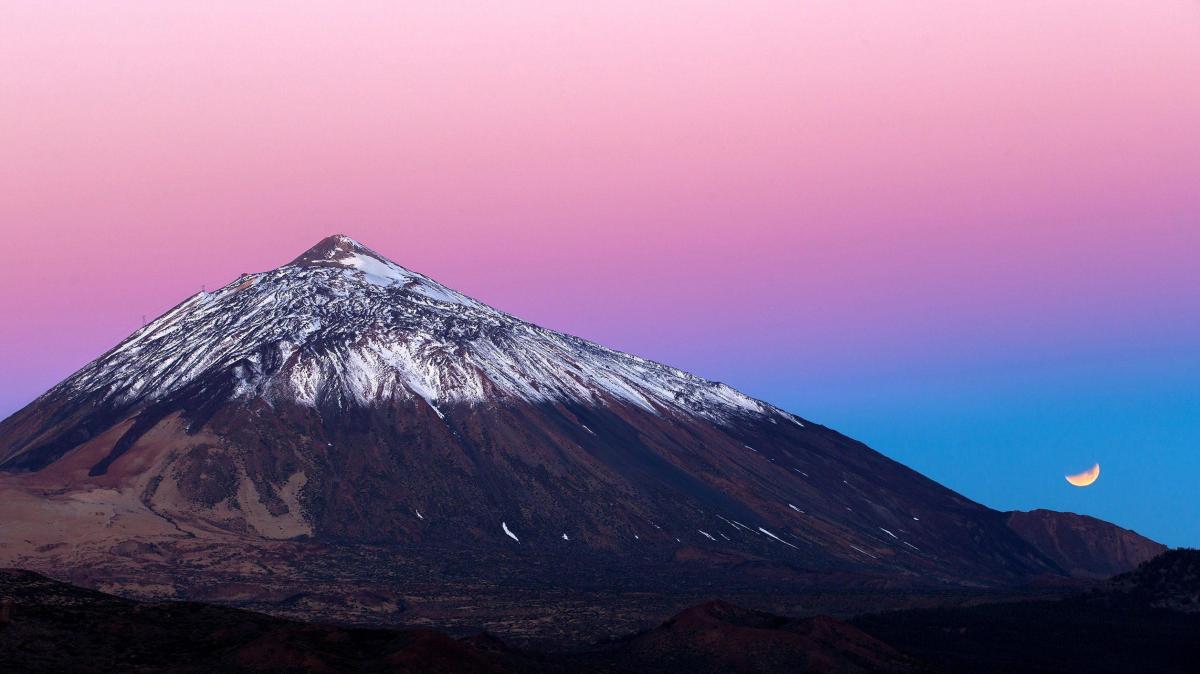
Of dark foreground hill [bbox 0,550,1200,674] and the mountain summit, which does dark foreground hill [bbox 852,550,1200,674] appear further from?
the mountain summit

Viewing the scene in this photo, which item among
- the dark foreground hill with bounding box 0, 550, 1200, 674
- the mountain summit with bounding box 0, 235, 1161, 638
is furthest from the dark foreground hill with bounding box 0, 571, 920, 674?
the mountain summit with bounding box 0, 235, 1161, 638

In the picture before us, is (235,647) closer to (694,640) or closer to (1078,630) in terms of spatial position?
(694,640)

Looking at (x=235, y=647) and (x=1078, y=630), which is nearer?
(x=235, y=647)

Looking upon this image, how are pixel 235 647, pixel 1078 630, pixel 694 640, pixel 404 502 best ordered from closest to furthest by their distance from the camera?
pixel 235 647, pixel 694 640, pixel 1078 630, pixel 404 502

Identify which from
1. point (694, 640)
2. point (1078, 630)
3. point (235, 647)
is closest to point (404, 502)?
point (694, 640)

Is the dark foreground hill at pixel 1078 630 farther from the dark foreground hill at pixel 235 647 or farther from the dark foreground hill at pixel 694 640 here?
the dark foreground hill at pixel 235 647

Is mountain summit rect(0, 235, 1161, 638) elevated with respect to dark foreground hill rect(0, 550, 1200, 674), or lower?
elevated

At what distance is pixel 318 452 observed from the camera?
7264 inches

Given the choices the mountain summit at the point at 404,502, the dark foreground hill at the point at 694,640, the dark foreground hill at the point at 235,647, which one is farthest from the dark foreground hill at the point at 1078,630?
the mountain summit at the point at 404,502

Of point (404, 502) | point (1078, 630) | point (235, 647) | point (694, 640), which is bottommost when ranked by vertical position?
point (235, 647)

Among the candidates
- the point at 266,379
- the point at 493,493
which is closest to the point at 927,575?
the point at 493,493

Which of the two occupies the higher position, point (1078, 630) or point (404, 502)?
point (404, 502)

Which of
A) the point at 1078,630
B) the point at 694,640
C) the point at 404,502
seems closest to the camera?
the point at 694,640

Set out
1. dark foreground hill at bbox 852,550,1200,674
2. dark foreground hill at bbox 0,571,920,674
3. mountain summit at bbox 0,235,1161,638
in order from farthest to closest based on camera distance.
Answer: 1. mountain summit at bbox 0,235,1161,638
2. dark foreground hill at bbox 852,550,1200,674
3. dark foreground hill at bbox 0,571,920,674
